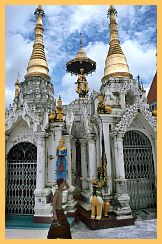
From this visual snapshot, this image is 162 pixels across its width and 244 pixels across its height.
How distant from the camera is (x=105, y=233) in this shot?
30.2 feet

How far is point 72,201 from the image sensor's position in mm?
12047

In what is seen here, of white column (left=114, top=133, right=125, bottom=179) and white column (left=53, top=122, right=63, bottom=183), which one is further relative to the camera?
white column (left=53, top=122, right=63, bottom=183)

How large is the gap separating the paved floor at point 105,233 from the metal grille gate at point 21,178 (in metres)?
2.14

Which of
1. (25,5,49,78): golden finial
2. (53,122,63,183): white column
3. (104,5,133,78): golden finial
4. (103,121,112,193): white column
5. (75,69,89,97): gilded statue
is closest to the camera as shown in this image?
(103,121,112,193): white column

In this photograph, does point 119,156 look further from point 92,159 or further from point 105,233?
point 105,233

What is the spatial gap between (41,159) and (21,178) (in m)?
1.80

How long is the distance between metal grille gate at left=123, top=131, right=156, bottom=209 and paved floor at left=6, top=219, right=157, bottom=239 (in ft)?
6.51

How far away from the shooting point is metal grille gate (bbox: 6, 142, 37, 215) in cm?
1178

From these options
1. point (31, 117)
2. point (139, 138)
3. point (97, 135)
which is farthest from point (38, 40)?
point (139, 138)

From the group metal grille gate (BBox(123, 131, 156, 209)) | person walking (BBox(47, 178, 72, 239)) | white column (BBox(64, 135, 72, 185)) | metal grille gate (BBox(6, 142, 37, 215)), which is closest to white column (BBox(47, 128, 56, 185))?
metal grille gate (BBox(6, 142, 37, 215))

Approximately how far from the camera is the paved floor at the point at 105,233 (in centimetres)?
881

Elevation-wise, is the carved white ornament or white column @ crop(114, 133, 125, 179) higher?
the carved white ornament

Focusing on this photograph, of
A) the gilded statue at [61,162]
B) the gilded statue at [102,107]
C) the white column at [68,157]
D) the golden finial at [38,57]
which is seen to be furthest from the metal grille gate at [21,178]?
the golden finial at [38,57]

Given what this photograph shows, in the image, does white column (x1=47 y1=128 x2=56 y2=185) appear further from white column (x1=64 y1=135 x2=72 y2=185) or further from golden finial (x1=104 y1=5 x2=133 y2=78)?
golden finial (x1=104 y1=5 x2=133 y2=78)
